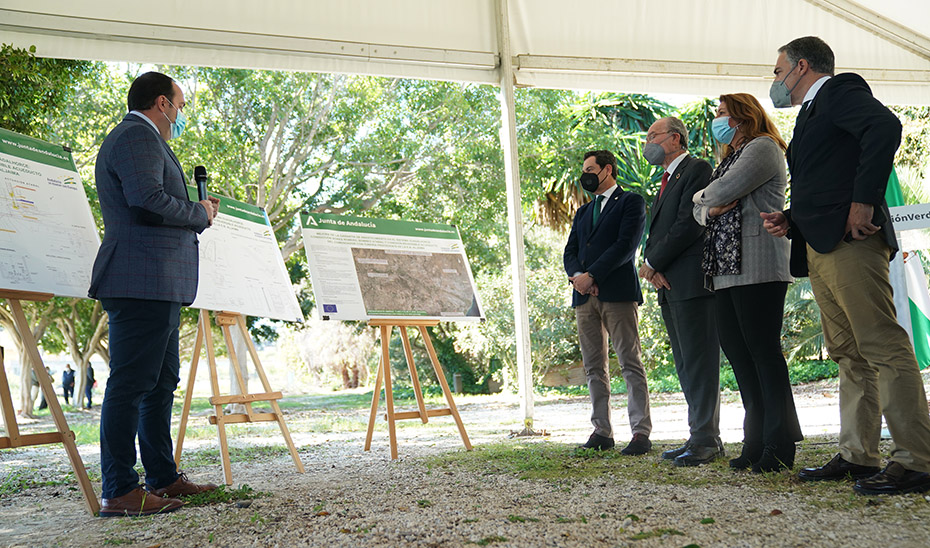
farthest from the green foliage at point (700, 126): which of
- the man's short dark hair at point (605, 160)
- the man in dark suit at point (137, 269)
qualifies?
the man in dark suit at point (137, 269)

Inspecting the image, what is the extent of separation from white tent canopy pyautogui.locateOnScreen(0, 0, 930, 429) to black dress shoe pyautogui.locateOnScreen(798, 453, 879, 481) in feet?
9.37

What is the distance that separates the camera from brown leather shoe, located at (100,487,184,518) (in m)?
2.88

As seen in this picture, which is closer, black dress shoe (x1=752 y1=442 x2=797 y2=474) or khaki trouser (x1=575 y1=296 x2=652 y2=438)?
black dress shoe (x1=752 y1=442 x2=797 y2=474)

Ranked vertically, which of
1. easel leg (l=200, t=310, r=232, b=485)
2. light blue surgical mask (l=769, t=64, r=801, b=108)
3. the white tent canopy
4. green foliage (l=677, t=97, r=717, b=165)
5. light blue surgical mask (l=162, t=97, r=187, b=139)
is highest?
green foliage (l=677, t=97, r=717, b=165)

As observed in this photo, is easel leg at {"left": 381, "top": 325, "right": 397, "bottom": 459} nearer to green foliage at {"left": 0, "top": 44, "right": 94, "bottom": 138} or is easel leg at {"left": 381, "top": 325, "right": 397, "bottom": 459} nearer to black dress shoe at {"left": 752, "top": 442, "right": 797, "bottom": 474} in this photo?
black dress shoe at {"left": 752, "top": 442, "right": 797, "bottom": 474}

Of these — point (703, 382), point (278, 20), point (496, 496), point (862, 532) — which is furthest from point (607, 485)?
point (278, 20)

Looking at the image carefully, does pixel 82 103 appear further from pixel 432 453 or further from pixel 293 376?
pixel 293 376

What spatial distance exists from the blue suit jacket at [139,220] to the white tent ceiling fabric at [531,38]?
2.25 meters

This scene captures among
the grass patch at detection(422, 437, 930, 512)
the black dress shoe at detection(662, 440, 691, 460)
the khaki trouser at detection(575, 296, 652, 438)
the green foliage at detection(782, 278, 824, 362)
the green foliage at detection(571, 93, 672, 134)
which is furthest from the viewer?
the green foliage at detection(571, 93, 672, 134)

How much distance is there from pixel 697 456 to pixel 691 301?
29.7 inches

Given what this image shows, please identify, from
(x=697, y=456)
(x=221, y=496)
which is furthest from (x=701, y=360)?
(x=221, y=496)

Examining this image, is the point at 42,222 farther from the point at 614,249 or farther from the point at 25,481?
the point at 614,249

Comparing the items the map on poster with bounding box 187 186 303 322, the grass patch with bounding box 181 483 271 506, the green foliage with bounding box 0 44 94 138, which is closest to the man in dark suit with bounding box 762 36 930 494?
the grass patch with bounding box 181 483 271 506

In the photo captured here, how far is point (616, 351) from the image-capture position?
4.27m
